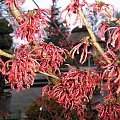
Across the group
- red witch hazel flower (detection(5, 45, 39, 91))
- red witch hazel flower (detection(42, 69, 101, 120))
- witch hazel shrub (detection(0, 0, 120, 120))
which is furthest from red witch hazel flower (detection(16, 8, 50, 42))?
red witch hazel flower (detection(42, 69, 101, 120))

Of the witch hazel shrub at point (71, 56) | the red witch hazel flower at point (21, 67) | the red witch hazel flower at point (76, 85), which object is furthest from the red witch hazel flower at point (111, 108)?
the red witch hazel flower at point (21, 67)

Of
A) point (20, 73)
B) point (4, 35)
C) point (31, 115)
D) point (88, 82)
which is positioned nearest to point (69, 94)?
point (88, 82)

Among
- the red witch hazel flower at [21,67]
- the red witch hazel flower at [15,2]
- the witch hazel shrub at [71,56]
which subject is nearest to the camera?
the witch hazel shrub at [71,56]

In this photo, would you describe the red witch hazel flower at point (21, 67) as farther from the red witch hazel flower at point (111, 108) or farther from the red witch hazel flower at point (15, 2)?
the red witch hazel flower at point (111, 108)

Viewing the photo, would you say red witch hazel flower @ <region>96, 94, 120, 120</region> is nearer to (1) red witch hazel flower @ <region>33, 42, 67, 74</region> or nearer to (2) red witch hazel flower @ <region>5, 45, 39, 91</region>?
(1) red witch hazel flower @ <region>33, 42, 67, 74</region>

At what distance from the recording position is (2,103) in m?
7.22

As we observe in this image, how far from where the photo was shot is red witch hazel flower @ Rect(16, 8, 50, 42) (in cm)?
155

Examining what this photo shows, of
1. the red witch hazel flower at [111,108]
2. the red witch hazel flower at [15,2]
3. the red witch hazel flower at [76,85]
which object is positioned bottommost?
the red witch hazel flower at [111,108]

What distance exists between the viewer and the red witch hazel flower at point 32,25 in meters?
1.55

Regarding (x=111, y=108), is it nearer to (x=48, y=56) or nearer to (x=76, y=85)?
(x=76, y=85)

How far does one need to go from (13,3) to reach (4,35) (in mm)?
14021

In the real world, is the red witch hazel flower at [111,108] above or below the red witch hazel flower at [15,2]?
below

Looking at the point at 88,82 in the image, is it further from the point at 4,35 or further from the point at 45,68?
the point at 4,35

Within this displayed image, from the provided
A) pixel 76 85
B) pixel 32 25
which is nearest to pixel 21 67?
pixel 32 25
